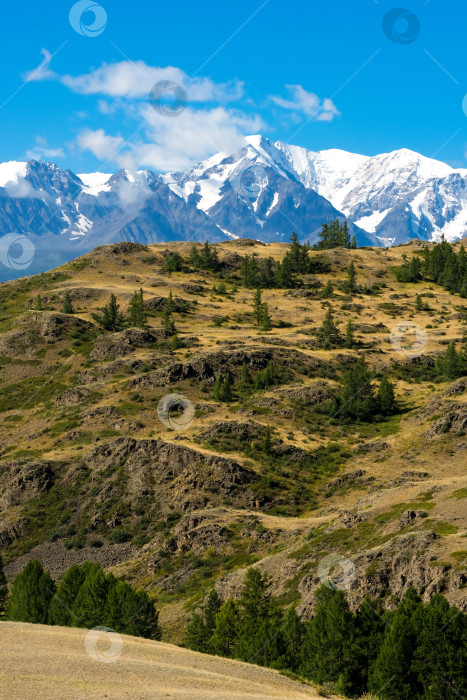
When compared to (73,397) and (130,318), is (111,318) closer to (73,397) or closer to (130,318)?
(130,318)

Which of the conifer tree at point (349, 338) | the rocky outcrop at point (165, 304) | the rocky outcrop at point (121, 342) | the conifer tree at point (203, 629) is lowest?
the conifer tree at point (203, 629)

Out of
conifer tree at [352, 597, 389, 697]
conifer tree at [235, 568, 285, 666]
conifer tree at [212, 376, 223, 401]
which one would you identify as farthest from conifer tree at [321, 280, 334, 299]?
conifer tree at [352, 597, 389, 697]

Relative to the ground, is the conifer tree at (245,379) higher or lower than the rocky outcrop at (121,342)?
lower

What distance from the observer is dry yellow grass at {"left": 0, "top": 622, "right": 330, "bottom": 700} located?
26.8 metres

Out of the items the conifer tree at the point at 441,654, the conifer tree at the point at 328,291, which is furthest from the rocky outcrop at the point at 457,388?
the conifer tree at the point at 441,654

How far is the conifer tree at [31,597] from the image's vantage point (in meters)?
57.9

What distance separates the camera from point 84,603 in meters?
55.8

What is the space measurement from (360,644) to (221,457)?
5082cm

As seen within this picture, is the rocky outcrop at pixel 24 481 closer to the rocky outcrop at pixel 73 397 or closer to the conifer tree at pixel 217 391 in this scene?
the rocky outcrop at pixel 73 397

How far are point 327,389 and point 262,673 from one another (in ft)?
289

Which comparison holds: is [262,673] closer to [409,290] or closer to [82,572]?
[82,572]

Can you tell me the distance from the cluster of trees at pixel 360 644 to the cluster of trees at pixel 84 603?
4.89 metres

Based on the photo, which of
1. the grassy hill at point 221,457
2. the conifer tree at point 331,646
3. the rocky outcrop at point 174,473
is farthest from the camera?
the rocky outcrop at point 174,473

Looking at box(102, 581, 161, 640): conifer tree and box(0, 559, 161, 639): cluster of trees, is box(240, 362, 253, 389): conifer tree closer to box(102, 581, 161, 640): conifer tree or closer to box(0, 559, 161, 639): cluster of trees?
box(0, 559, 161, 639): cluster of trees
